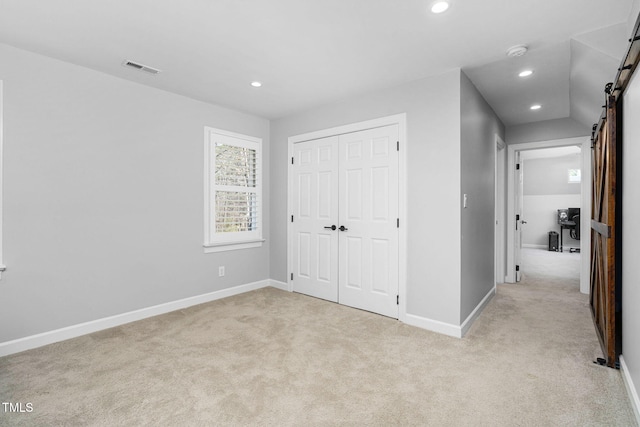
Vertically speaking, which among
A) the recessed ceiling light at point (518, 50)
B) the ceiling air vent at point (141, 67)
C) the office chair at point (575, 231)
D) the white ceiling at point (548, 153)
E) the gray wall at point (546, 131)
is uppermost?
the white ceiling at point (548, 153)

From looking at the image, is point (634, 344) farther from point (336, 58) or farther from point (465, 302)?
point (336, 58)

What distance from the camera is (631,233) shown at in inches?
73.7

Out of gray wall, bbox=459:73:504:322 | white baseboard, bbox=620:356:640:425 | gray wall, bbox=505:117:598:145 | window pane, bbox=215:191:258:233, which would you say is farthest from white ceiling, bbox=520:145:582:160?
window pane, bbox=215:191:258:233

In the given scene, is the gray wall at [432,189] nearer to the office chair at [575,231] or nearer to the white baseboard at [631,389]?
the white baseboard at [631,389]

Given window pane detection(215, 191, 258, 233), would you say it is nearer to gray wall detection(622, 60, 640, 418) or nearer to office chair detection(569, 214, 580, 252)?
gray wall detection(622, 60, 640, 418)

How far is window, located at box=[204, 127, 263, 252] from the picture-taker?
3.87 m

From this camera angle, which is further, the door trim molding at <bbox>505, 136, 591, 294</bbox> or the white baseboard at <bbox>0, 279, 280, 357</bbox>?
the door trim molding at <bbox>505, 136, 591, 294</bbox>

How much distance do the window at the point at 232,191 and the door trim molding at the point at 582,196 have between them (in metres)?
3.87

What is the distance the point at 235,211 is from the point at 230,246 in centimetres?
47

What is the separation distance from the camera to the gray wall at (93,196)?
254 centimetres

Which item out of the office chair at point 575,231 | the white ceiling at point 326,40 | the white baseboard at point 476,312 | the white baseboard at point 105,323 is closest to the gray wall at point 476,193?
the white baseboard at point 476,312

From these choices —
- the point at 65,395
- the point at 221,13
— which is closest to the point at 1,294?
the point at 65,395

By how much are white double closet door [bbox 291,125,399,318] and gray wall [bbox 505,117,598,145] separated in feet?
9.20

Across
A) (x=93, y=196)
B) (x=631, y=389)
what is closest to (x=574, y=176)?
(x=631, y=389)
